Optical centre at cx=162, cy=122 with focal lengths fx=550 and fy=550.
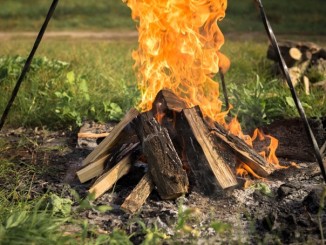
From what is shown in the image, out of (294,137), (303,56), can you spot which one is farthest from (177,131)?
(303,56)

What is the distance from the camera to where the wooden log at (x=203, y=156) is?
3936 millimetres

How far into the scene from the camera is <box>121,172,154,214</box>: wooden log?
12.2 feet

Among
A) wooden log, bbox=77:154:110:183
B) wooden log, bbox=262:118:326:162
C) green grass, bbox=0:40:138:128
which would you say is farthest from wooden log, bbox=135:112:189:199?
green grass, bbox=0:40:138:128

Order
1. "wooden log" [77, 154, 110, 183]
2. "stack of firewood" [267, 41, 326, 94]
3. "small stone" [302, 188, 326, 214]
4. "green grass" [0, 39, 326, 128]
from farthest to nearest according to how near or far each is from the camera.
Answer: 1. "stack of firewood" [267, 41, 326, 94]
2. "green grass" [0, 39, 326, 128]
3. "wooden log" [77, 154, 110, 183]
4. "small stone" [302, 188, 326, 214]

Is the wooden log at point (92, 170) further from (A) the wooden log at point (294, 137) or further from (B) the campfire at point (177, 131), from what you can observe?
(A) the wooden log at point (294, 137)

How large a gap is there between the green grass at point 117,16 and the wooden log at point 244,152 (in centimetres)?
1173

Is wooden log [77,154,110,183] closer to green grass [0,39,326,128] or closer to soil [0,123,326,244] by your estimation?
soil [0,123,326,244]

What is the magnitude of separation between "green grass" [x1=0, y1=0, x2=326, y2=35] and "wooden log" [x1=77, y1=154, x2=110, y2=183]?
1198 cm

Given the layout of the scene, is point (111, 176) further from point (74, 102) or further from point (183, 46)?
point (74, 102)

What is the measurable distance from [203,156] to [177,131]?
1.10 feet

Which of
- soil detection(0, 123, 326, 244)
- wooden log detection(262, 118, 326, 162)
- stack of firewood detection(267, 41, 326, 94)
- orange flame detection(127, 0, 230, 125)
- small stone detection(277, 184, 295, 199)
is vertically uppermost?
orange flame detection(127, 0, 230, 125)

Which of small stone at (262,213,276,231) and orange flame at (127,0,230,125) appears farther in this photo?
orange flame at (127,0,230,125)

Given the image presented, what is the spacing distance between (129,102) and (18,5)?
1325 cm

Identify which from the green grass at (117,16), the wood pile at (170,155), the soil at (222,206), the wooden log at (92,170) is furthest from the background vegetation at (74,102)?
the green grass at (117,16)
